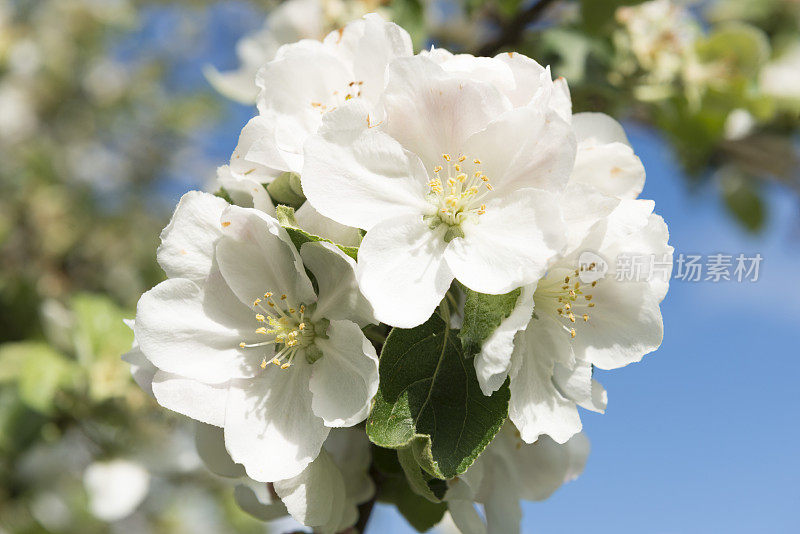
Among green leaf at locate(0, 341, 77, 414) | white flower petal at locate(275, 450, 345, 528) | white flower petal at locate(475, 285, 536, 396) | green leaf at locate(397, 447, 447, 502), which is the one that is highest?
white flower petal at locate(475, 285, 536, 396)

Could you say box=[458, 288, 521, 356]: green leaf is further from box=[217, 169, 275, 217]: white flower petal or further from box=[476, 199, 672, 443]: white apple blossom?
box=[217, 169, 275, 217]: white flower petal

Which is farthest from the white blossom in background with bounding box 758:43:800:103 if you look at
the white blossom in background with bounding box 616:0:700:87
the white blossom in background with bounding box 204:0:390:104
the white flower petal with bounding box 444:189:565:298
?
the white flower petal with bounding box 444:189:565:298

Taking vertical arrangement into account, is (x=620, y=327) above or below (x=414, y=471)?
above

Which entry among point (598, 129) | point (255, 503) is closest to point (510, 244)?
point (598, 129)

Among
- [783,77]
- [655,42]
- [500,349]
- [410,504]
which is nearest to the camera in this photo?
[500,349]

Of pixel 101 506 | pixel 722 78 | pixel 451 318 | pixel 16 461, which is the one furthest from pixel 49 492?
pixel 722 78

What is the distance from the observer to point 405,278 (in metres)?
0.92

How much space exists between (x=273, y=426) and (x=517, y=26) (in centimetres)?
150

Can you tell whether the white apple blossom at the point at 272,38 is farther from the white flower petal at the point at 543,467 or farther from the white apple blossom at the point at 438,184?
the white flower petal at the point at 543,467

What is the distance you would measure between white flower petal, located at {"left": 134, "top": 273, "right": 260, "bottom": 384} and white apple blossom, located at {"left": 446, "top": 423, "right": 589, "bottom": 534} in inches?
17.2

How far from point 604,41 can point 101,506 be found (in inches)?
75.6

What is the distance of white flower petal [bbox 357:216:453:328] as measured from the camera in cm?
89

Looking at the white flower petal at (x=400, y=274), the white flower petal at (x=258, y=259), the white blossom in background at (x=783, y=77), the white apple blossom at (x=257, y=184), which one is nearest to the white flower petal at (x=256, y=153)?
the white apple blossom at (x=257, y=184)

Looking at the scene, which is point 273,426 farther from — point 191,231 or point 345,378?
point 191,231
